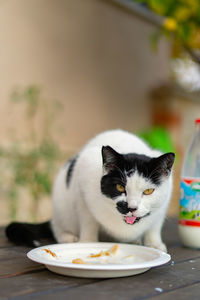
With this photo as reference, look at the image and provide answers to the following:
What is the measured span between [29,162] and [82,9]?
1.49 meters

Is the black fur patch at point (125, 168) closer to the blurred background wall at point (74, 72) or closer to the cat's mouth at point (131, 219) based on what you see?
the cat's mouth at point (131, 219)

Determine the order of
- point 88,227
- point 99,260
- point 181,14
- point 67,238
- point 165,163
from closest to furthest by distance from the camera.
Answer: point 99,260
point 165,163
point 88,227
point 67,238
point 181,14

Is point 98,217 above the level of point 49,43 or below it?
→ below

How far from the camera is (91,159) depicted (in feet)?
4.03

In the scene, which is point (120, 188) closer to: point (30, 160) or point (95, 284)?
point (95, 284)

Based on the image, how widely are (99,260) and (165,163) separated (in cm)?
31

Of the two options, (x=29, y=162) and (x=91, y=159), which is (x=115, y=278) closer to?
(x=91, y=159)

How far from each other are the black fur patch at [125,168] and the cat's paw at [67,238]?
315 mm

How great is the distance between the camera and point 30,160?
2.84 m

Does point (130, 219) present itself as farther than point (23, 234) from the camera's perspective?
No

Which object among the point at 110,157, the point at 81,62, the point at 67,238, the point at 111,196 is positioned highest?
the point at 81,62

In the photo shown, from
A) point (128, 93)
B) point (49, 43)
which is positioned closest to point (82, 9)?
point (49, 43)

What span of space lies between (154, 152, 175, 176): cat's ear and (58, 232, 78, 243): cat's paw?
426 mm

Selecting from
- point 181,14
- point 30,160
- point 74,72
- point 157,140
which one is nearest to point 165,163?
point 181,14
